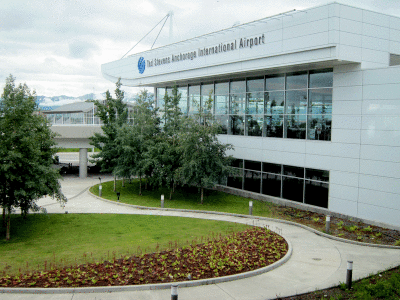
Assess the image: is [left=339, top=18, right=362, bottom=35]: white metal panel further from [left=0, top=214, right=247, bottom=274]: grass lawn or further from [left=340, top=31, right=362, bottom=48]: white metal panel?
[left=0, top=214, right=247, bottom=274]: grass lawn

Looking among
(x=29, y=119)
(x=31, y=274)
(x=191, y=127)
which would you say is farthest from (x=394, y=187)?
(x=29, y=119)

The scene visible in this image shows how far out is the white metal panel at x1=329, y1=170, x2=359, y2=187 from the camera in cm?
1962

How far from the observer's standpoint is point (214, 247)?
13.8 m

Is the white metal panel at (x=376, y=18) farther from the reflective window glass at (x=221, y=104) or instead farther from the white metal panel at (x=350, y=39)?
the reflective window glass at (x=221, y=104)

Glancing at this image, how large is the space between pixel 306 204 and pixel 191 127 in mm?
8418

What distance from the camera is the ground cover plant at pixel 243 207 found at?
1697 cm

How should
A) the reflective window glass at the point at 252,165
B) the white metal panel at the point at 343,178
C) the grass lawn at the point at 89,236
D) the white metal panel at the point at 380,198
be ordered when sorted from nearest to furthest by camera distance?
the grass lawn at the point at 89,236, the white metal panel at the point at 380,198, the white metal panel at the point at 343,178, the reflective window glass at the point at 252,165

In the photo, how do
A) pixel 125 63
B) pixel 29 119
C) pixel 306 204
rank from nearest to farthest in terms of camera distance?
pixel 29 119 < pixel 306 204 < pixel 125 63

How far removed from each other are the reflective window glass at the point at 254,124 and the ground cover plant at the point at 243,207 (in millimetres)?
4628

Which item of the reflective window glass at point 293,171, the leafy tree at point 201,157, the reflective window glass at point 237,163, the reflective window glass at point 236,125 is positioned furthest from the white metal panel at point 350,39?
the reflective window glass at point 237,163

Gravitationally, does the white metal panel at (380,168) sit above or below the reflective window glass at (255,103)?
below

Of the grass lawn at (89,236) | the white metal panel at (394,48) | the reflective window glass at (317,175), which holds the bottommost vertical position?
the grass lawn at (89,236)

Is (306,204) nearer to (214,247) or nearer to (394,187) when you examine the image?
(394,187)

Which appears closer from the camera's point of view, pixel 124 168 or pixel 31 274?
pixel 31 274
